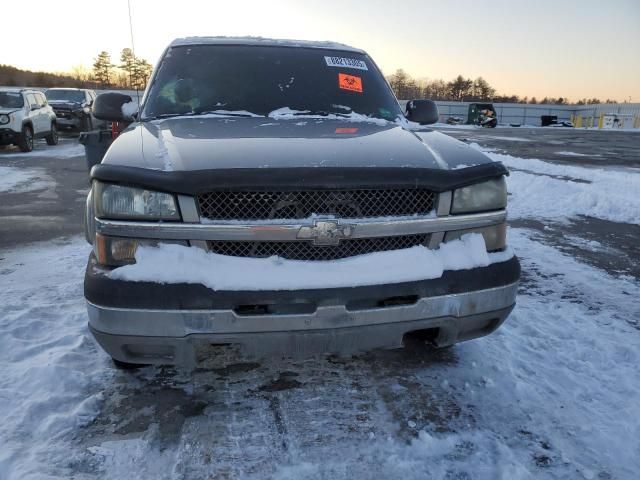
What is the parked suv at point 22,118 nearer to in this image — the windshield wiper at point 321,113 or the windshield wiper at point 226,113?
the windshield wiper at point 226,113

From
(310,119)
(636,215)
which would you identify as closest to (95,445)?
(310,119)

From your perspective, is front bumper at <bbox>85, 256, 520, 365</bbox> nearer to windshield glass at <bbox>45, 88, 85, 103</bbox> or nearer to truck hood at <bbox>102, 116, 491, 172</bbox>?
truck hood at <bbox>102, 116, 491, 172</bbox>

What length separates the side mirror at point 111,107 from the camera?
365 centimetres

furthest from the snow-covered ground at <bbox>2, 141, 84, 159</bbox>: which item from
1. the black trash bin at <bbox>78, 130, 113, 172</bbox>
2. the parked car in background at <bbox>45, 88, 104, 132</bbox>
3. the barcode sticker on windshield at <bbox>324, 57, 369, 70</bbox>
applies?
the barcode sticker on windshield at <bbox>324, 57, 369, 70</bbox>

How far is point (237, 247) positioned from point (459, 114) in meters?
56.8

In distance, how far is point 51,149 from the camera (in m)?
17.2

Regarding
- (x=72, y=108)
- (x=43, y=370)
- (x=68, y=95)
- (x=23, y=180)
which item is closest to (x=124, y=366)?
(x=43, y=370)

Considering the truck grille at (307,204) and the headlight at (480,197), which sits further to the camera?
the headlight at (480,197)

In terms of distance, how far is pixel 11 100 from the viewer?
51.5 ft

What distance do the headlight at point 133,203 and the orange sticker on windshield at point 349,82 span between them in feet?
7.15

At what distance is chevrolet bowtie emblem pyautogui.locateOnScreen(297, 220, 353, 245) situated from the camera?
7.28 feet

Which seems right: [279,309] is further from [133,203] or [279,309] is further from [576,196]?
[576,196]

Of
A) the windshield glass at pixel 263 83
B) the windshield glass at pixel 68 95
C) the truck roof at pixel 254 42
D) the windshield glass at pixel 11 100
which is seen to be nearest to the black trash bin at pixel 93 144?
the truck roof at pixel 254 42

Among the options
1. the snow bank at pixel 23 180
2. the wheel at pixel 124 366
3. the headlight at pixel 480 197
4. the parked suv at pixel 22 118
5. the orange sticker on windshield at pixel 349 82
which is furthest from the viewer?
the parked suv at pixel 22 118
